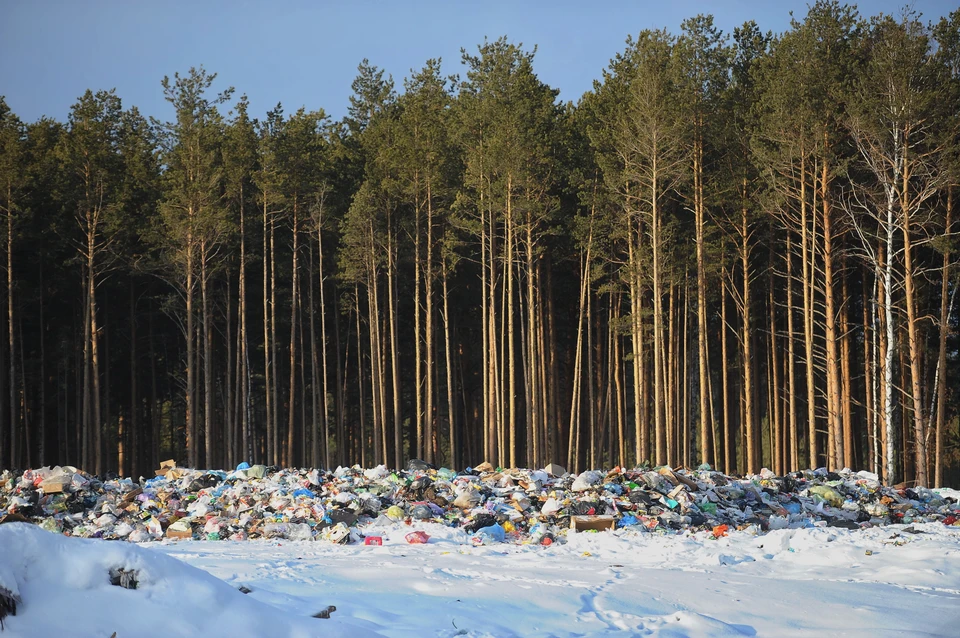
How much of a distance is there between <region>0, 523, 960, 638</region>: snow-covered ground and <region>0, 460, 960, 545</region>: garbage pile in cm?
79

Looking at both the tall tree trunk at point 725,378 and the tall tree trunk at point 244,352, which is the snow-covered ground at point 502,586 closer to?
the tall tree trunk at point 725,378

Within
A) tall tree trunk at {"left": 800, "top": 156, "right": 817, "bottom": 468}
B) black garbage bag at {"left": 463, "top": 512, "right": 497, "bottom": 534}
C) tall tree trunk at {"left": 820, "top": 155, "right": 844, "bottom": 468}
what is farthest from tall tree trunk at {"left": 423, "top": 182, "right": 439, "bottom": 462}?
black garbage bag at {"left": 463, "top": 512, "right": 497, "bottom": 534}

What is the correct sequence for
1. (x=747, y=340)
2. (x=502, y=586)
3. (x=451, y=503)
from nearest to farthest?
(x=502, y=586)
(x=451, y=503)
(x=747, y=340)

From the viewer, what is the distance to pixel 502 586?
6.90 m

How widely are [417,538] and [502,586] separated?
12.2ft

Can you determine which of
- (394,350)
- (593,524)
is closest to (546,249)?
(394,350)

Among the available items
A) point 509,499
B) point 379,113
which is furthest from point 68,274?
point 509,499

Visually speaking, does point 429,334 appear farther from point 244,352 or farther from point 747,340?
point 747,340

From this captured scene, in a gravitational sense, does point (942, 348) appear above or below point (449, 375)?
above

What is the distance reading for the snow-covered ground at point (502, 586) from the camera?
4.50 m

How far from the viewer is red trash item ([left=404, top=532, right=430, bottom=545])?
34.2 feet

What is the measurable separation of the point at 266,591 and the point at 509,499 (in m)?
7.54

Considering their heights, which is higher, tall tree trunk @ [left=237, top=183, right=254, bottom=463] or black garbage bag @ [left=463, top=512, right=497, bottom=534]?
tall tree trunk @ [left=237, top=183, right=254, bottom=463]

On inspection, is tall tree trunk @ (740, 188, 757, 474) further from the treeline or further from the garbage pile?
the garbage pile
